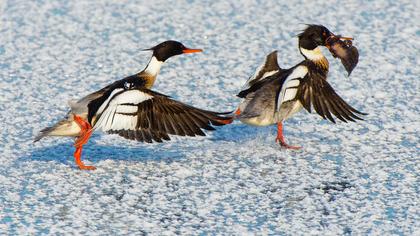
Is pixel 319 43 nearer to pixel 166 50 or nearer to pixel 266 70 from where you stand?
pixel 266 70

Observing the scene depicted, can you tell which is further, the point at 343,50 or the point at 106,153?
the point at 343,50

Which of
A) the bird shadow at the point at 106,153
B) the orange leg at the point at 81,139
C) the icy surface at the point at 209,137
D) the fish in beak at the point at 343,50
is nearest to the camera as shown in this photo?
the icy surface at the point at 209,137

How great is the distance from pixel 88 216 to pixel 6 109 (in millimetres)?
2450

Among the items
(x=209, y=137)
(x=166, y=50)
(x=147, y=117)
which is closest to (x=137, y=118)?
(x=147, y=117)

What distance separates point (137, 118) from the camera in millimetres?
5949

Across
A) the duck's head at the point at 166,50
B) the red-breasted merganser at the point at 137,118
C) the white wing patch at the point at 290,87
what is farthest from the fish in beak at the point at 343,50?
the red-breasted merganser at the point at 137,118

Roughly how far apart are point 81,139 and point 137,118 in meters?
0.49

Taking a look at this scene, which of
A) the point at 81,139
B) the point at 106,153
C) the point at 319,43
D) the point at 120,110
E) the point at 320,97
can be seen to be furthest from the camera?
the point at 319,43

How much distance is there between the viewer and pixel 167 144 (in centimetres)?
674

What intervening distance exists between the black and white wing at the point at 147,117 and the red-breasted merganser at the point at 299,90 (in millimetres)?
581

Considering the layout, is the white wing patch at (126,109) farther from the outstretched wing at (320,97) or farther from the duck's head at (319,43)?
the duck's head at (319,43)

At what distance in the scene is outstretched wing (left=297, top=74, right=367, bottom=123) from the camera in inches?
245

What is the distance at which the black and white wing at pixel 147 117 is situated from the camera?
586 centimetres

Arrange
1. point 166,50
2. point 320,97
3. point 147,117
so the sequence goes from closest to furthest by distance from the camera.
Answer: point 147,117, point 320,97, point 166,50
